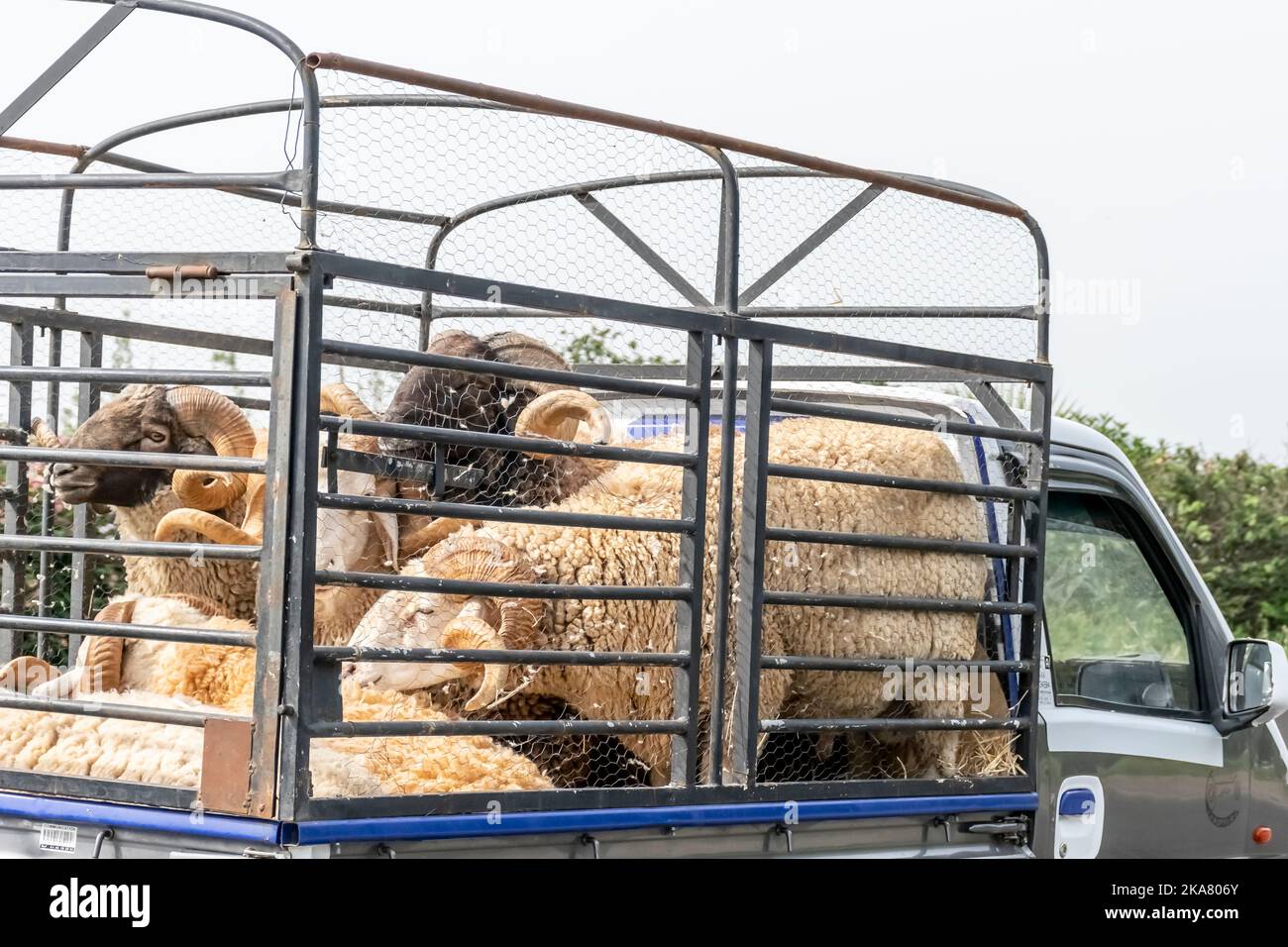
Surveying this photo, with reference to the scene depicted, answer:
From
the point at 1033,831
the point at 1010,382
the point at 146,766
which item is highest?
the point at 1010,382

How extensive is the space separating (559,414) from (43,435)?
170 centimetres

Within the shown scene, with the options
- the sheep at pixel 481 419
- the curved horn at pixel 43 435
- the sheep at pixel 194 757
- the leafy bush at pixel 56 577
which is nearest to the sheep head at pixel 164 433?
the curved horn at pixel 43 435

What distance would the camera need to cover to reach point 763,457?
4.13 meters

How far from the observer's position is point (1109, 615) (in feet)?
18.9

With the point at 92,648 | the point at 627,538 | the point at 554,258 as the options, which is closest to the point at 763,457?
the point at 627,538

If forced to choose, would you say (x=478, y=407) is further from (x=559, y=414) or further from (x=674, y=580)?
(x=674, y=580)

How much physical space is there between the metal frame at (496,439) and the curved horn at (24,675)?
0.63 meters

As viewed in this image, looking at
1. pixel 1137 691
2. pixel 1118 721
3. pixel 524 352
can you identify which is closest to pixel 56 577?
pixel 524 352

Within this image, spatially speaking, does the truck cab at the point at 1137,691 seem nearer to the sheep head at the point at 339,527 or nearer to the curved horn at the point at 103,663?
the sheep head at the point at 339,527

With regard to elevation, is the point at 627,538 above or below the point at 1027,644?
above

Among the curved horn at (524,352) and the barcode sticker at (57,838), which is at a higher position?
the curved horn at (524,352)

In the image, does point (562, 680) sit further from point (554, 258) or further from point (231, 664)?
point (554, 258)

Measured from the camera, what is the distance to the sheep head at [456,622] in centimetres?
414
